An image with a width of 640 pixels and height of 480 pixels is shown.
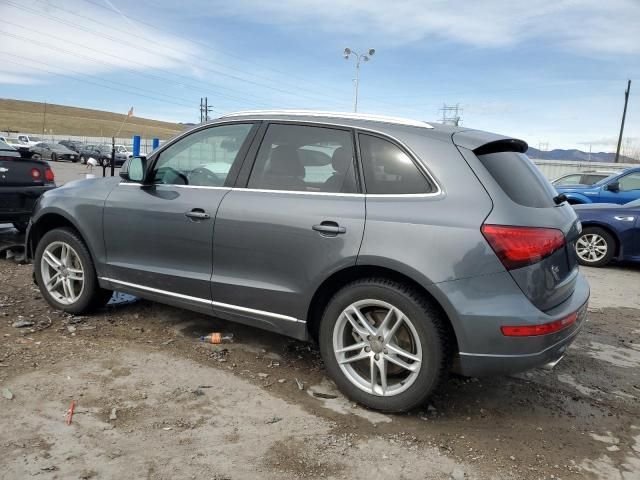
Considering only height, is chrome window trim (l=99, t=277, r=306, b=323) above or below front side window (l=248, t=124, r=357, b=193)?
below

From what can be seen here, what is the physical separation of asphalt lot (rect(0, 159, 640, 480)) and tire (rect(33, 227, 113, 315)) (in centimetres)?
19

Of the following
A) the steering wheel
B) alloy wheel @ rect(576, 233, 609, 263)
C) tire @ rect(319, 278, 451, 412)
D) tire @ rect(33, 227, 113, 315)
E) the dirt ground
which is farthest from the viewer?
alloy wheel @ rect(576, 233, 609, 263)

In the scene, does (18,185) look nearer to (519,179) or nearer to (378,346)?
(378,346)

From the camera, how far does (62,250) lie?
4555mm

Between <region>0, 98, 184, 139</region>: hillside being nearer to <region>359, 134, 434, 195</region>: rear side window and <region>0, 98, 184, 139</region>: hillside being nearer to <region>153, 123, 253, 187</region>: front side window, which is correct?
<region>153, 123, 253, 187</region>: front side window

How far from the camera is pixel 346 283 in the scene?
3.20 m

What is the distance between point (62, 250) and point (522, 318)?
3.78 m

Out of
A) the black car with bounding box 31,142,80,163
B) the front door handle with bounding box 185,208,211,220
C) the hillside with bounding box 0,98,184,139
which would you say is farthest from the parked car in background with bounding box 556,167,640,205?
the hillside with bounding box 0,98,184,139

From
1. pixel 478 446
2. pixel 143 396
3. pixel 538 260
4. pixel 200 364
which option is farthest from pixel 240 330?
pixel 538 260

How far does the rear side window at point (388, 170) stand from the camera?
303 centimetres

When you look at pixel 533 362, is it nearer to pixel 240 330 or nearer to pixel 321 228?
pixel 321 228

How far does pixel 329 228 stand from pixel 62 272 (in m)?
2.71

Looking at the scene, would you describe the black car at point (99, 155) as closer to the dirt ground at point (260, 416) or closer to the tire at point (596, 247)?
the tire at point (596, 247)

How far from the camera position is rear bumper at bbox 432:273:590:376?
2.72 meters
